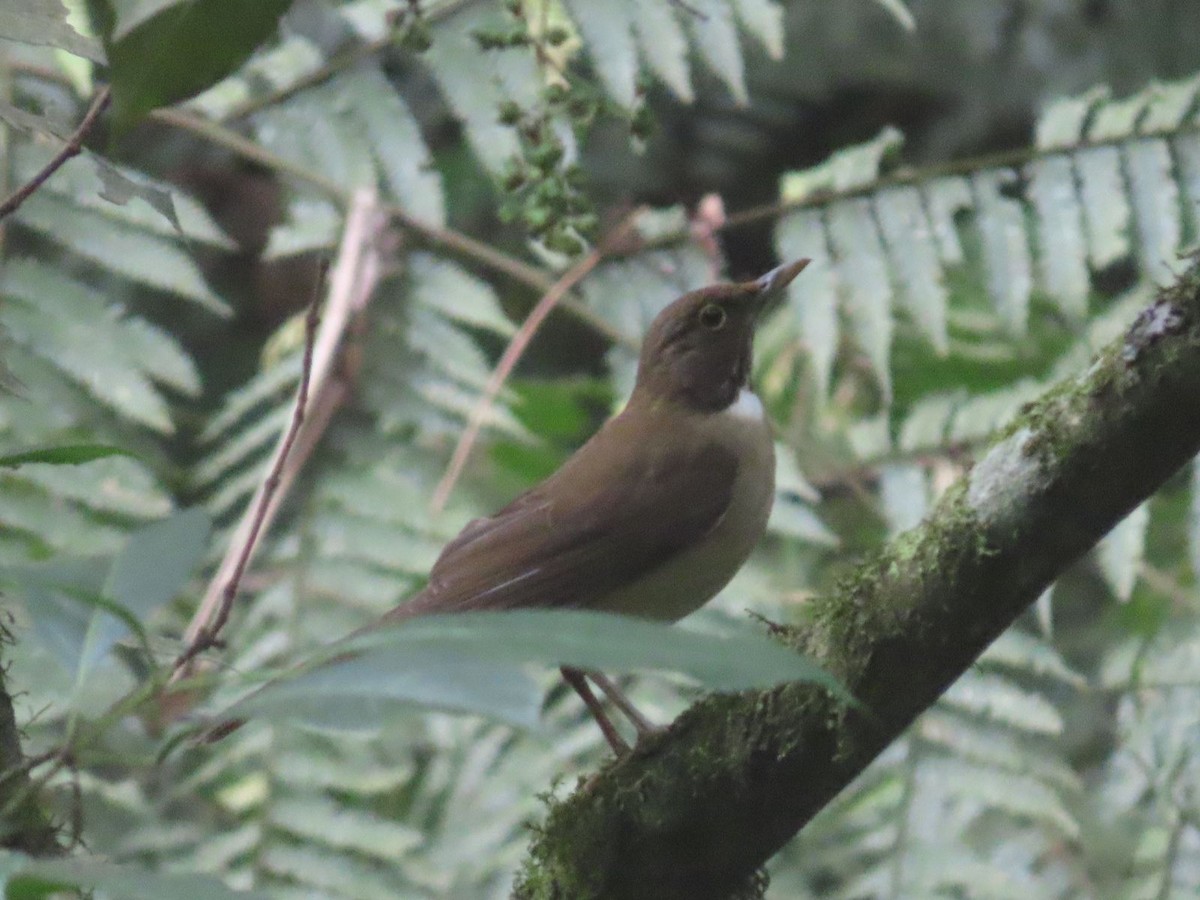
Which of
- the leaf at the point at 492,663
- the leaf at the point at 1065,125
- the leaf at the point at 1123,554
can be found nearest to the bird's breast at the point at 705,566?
the leaf at the point at 1123,554

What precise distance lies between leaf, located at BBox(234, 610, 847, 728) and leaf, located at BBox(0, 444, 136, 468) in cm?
47

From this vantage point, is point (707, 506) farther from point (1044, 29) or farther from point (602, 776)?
point (1044, 29)

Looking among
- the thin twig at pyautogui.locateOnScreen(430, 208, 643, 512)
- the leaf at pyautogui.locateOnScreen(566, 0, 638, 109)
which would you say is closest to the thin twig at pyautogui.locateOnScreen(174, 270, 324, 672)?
the thin twig at pyautogui.locateOnScreen(430, 208, 643, 512)

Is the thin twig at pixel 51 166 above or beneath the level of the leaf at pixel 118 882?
above

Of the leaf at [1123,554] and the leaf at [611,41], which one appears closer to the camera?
the leaf at [1123,554]

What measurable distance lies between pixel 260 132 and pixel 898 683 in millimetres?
3005

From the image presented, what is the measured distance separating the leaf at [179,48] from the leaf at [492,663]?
70 cm

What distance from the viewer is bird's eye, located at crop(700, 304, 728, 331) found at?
3646mm

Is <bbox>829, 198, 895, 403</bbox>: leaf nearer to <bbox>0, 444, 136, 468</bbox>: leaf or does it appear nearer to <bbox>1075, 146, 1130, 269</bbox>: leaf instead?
<bbox>1075, 146, 1130, 269</bbox>: leaf

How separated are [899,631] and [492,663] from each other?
36.6 inches

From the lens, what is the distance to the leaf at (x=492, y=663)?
116 centimetres

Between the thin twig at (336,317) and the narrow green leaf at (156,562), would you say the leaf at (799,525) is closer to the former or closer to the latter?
the thin twig at (336,317)

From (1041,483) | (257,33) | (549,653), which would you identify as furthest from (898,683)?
(257,33)

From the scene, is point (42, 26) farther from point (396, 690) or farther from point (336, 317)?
point (336, 317)
